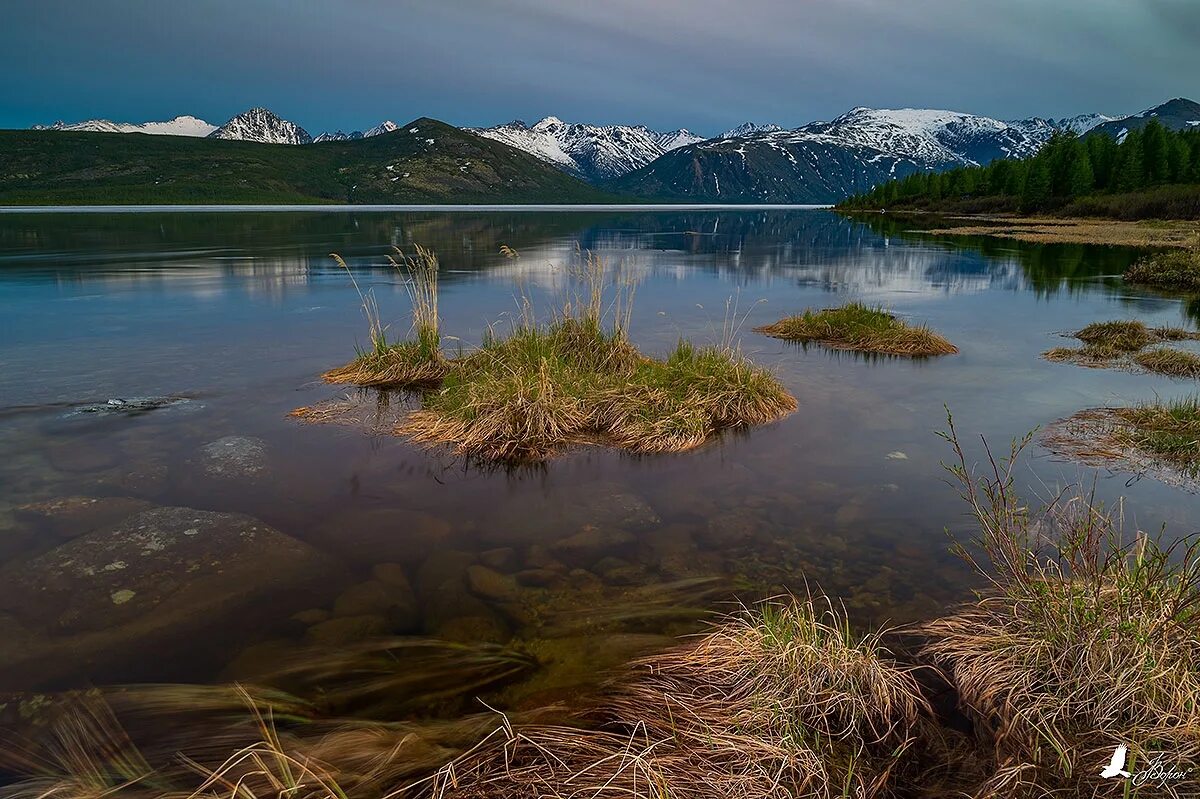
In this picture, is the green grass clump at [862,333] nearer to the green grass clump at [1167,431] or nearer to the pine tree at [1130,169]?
the green grass clump at [1167,431]

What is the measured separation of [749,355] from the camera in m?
15.9

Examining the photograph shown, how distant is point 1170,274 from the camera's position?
28938 millimetres

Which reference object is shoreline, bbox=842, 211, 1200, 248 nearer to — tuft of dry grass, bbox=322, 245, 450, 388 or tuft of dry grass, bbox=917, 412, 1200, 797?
tuft of dry grass, bbox=322, 245, 450, 388

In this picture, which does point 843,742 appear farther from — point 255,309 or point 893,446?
point 255,309

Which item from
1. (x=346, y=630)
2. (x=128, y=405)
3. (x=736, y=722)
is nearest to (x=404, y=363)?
(x=128, y=405)

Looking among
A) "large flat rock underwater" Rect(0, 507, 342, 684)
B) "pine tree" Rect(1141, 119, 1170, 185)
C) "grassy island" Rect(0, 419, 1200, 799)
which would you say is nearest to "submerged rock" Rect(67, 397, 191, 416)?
"large flat rock underwater" Rect(0, 507, 342, 684)

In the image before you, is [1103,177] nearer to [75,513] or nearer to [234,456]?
[234,456]

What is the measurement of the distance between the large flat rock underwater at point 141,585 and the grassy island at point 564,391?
3.34 metres

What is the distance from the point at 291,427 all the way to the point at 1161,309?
2674cm

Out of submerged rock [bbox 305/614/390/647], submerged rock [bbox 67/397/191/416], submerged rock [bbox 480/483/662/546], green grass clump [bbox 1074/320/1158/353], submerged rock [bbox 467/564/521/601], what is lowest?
submerged rock [bbox 305/614/390/647]

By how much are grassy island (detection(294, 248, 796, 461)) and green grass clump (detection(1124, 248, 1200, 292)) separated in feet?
89.0

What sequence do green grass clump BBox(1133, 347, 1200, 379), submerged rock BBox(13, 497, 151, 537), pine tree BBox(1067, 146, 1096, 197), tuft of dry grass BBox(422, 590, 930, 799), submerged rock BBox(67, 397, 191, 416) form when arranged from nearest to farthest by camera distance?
tuft of dry grass BBox(422, 590, 930, 799), submerged rock BBox(13, 497, 151, 537), submerged rock BBox(67, 397, 191, 416), green grass clump BBox(1133, 347, 1200, 379), pine tree BBox(1067, 146, 1096, 197)

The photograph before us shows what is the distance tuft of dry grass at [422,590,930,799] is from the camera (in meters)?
3.57

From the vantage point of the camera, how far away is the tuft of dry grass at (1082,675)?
3.66m
